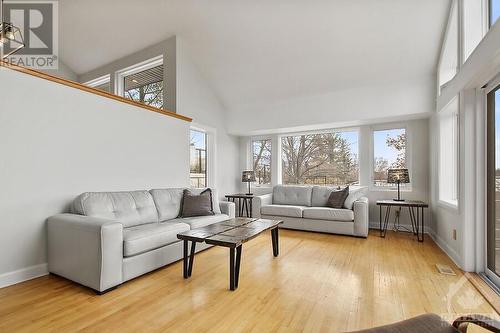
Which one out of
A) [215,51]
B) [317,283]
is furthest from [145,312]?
[215,51]

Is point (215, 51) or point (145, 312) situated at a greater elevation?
point (215, 51)

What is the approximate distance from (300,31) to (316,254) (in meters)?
3.31

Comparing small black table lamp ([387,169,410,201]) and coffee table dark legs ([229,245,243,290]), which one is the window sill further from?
coffee table dark legs ([229,245,243,290])

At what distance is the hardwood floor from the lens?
5.67 feet

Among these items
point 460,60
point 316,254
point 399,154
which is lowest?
point 316,254

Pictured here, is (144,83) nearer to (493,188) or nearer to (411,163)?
(411,163)

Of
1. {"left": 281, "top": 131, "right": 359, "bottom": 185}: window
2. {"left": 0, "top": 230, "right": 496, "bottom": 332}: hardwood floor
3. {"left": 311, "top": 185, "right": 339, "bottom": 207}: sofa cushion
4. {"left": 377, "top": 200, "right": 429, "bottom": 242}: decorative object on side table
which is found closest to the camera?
{"left": 0, "top": 230, "right": 496, "bottom": 332}: hardwood floor

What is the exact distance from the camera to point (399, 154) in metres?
4.71

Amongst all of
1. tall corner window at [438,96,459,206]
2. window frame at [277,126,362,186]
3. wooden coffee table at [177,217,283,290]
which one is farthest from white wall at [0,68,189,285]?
tall corner window at [438,96,459,206]

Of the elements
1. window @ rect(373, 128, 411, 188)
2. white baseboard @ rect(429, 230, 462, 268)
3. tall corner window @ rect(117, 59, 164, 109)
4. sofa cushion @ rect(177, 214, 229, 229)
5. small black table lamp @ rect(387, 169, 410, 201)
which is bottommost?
white baseboard @ rect(429, 230, 462, 268)

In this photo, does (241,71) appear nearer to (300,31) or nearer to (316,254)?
(300,31)

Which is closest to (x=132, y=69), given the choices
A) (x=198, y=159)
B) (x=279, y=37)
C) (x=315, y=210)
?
(x=198, y=159)

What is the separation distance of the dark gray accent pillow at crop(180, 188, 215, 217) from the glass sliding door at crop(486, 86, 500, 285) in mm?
3200

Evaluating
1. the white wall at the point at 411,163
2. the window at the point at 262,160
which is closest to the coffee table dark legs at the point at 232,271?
the white wall at the point at 411,163
